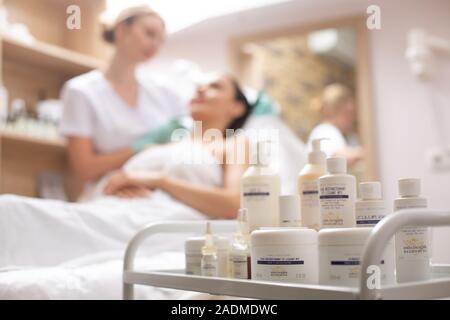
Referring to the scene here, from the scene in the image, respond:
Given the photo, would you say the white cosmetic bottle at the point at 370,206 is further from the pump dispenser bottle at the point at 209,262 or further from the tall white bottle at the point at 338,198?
the pump dispenser bottle at the point at 209,262

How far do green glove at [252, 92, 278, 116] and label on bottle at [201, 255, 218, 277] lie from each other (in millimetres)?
1212

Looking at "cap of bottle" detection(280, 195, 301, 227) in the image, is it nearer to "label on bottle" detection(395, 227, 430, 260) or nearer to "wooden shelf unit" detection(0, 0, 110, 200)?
"label on bottle" detection(395, 227, 430, 260)

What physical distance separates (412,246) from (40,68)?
2.03m

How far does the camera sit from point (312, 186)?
0.85 meters

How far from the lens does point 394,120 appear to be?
6.65 ft

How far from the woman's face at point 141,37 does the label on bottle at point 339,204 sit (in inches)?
56.3

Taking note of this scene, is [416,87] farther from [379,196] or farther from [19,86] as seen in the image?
[19,86]

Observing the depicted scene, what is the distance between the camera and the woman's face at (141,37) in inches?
80.3

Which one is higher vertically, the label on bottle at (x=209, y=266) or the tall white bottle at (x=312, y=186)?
the tall white bottle at (x=312, y=186)

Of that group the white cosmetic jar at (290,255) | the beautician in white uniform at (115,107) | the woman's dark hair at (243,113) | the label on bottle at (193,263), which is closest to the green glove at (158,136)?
the beautician in white uniform at (115,107)

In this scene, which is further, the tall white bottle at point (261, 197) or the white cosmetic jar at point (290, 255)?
the tall white bottle at point (261, 197)

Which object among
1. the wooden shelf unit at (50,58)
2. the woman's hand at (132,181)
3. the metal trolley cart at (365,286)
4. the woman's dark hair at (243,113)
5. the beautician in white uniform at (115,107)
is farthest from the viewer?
the wooden shelf unit at (50,58)

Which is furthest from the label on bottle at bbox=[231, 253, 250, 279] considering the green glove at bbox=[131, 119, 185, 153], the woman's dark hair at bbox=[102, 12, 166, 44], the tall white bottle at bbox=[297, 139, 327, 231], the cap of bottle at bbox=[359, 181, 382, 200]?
the woman's dark hair at bbox=[102, 12, 166, 44]
